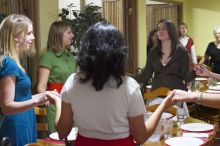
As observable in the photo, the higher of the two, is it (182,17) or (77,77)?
(182,17)

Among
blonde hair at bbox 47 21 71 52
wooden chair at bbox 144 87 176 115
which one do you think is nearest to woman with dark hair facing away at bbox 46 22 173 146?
wooden chair at bbox 144 87 176 115

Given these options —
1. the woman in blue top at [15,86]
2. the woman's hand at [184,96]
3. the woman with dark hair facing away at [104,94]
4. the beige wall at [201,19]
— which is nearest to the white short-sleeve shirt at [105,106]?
the woman with dark hair facing away at [104,94]

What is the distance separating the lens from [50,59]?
3.09m

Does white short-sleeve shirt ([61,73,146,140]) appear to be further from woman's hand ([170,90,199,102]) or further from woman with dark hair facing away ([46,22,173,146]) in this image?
woman's hand ([170,90,199,102])

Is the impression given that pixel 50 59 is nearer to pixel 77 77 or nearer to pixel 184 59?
pixel 184 59

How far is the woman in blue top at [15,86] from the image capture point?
2.04 m

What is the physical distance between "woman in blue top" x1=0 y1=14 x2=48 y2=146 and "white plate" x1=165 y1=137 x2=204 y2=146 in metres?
0.81

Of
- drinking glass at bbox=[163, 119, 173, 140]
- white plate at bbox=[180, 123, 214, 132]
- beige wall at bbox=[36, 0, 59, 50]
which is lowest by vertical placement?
white plate at bbox=[180, 123, 214, 132]

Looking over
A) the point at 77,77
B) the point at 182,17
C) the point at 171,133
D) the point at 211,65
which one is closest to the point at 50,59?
the point at 171,133

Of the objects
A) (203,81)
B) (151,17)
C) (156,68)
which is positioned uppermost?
(151,17)

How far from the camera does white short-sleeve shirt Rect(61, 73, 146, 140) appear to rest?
1.47 m

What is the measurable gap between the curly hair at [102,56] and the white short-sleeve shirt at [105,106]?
0.11 feet

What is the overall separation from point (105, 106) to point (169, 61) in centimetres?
214

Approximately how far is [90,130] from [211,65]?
5156 mm
